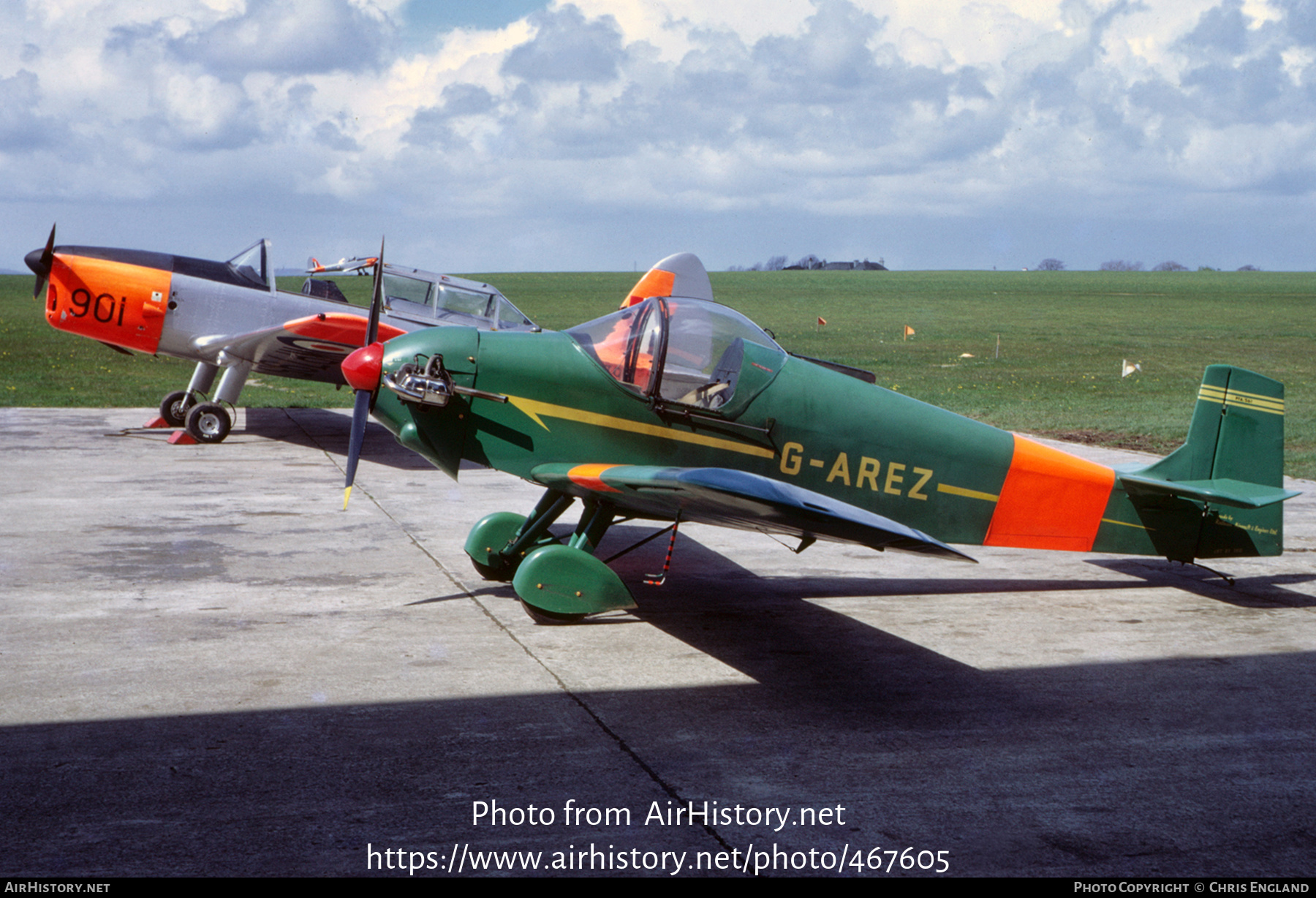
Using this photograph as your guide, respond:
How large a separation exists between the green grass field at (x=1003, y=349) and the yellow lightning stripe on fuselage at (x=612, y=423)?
9.61 meters

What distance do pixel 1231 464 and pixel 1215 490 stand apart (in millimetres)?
398

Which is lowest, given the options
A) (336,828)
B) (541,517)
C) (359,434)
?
(336,828)

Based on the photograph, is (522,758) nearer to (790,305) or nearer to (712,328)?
(712,328)

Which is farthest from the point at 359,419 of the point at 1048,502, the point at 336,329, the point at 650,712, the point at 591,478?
the point at 336,329

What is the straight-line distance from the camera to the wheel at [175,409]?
14375mm

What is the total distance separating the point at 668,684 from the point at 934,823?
1727 millimetres

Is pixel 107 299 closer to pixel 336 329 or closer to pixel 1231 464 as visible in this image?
pixel 336 329

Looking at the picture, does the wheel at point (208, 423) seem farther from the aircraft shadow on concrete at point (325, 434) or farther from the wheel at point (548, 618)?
the wheel at point (548, 618)

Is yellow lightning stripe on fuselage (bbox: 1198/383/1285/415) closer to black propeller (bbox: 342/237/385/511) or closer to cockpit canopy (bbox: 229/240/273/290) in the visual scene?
black propeller (bbox: 342/237/385/511)

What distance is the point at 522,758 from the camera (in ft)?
14.0

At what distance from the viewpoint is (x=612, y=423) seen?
21.0 ft

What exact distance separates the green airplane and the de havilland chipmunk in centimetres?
671

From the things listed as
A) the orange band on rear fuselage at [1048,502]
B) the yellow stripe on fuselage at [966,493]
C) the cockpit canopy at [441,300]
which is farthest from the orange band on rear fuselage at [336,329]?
the orange band on rear fuselage at [1048,502]
